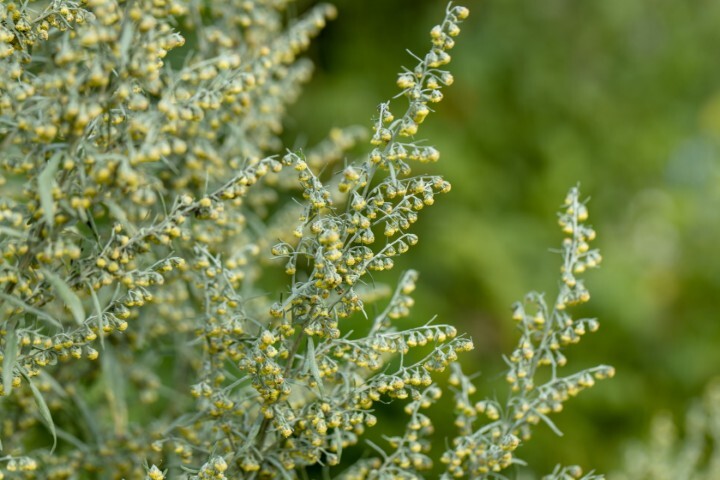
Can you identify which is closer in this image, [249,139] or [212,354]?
[212,354]

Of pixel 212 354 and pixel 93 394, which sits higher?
pixel 93 394

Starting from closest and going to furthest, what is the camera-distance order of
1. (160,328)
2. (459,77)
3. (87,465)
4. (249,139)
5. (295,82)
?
(87,465) → (160,328) → (249,139) → (295,82) → (459,77)

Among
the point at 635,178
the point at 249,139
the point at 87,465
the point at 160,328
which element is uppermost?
the point at 635,178

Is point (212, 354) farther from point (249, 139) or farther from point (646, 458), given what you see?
point (646, 458)

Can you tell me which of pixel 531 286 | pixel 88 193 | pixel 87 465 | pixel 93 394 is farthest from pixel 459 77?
pixel 88 193

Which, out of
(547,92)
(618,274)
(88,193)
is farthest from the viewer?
(547,92)

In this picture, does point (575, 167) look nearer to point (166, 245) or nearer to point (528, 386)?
point (528, 386)

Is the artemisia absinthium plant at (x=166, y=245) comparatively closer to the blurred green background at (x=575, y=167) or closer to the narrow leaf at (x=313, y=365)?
the narrow leaf at (x=313, y=365)
